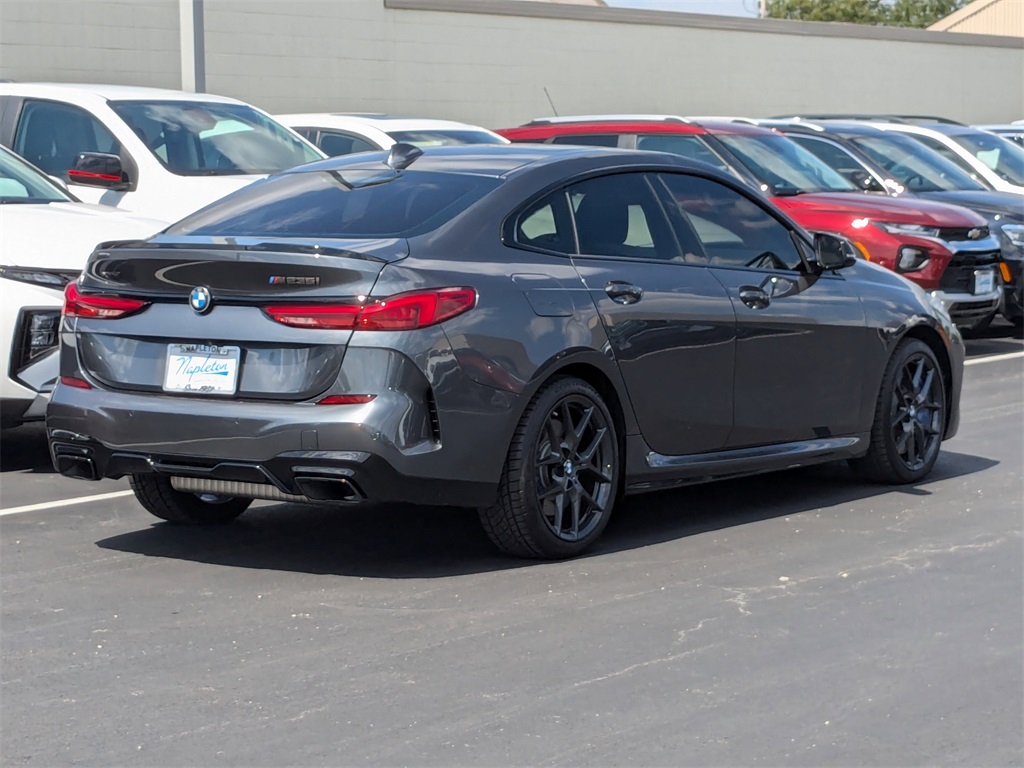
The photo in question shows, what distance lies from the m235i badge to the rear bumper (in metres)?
0.42

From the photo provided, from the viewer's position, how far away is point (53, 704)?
4.75 m

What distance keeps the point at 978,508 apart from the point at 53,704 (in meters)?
4.51

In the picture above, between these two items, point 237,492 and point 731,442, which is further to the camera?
point 731,442

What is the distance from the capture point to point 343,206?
21.6 feet

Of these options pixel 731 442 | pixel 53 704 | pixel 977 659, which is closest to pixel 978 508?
pixel 731 442

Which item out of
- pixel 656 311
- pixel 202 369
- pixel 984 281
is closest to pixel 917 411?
pixel 656 311

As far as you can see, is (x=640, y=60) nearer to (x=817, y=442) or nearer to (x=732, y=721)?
(x=817, y=442)

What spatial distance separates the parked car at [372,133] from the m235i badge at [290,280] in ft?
29.0

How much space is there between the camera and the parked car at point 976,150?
18.1 meters

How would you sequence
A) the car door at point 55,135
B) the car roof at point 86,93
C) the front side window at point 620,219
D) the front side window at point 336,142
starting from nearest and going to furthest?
the front side window at point 620,219 < the car door at point 55,135 < the car roof at point 86,93 < the front side window at point 336,142

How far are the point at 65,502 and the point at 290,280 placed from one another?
92.4 inches

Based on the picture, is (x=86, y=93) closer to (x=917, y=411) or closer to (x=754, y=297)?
(x=754, y=297)

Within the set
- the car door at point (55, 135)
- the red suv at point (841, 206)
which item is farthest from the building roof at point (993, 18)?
the car door at point (55, 135)

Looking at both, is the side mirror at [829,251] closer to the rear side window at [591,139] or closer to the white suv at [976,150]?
the rear side window at [591,139]
